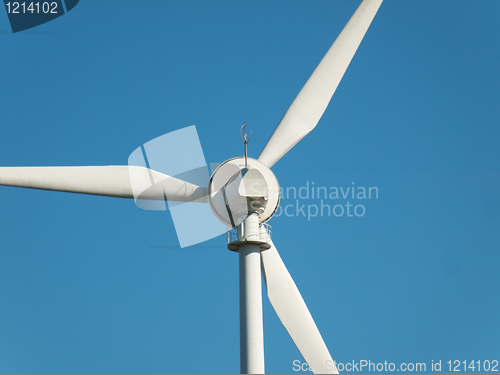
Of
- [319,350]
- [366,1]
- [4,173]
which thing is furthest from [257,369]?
[366,1]

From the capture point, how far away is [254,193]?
1997 centimetres

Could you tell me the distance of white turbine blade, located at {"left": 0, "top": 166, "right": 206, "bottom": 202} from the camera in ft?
60.3

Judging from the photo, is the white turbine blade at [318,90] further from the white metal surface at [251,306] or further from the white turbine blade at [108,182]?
the white turbine blade at [108,182]

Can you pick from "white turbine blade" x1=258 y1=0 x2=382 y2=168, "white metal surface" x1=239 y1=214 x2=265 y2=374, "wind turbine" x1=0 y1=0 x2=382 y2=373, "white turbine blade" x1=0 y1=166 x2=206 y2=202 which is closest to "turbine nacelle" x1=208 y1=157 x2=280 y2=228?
"wind turbine" x1=0 y1=0 x2=382 y2=373

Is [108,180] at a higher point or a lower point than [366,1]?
lower

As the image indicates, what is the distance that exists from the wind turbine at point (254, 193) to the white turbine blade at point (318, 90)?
4cm

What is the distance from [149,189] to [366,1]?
11.8 m

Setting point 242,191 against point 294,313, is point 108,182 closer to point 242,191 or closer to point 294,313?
point 242,191

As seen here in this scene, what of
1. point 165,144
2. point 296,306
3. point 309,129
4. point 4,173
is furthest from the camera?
point 309,129

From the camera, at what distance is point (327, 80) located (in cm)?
2252

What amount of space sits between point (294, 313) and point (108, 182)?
27.1ft

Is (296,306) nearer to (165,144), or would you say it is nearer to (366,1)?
(165,144)

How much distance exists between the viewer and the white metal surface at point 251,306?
61.8ft

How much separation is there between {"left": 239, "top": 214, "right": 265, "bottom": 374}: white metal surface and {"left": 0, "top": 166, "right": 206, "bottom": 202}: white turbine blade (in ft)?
8.08
